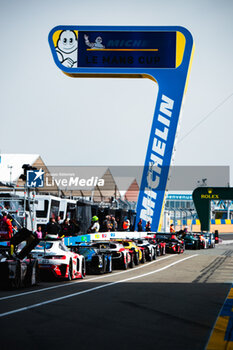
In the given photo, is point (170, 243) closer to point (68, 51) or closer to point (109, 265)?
point (68, 51)

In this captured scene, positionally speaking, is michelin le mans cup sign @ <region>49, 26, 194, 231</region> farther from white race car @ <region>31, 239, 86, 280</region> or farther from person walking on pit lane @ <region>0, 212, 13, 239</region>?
white race car @ <region>31, 239, 86, 280</region>

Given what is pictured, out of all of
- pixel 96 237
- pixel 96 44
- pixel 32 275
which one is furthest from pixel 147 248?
pixel 96 44

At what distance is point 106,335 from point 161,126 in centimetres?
3310

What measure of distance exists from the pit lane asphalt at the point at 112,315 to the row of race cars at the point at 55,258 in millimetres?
459

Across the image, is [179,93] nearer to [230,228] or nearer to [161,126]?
[161,126]

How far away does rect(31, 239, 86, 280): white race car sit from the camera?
15977 millimetres

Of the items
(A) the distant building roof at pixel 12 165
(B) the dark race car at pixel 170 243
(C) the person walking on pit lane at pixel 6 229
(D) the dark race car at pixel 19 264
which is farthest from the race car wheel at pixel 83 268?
(A) the distant building roof at pixel 12 165

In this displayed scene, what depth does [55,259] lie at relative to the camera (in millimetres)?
16047

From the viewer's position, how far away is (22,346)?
6707mm

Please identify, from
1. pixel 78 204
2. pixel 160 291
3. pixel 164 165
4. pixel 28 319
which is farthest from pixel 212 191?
pixel 28 319

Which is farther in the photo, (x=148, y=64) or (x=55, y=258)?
(x=148, y=64)

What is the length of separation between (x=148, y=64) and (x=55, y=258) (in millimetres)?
25533

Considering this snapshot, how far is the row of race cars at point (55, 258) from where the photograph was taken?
13.7 meters

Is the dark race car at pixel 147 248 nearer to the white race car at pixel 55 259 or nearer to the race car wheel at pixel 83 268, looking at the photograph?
the race car wheel at pixel 83 268
